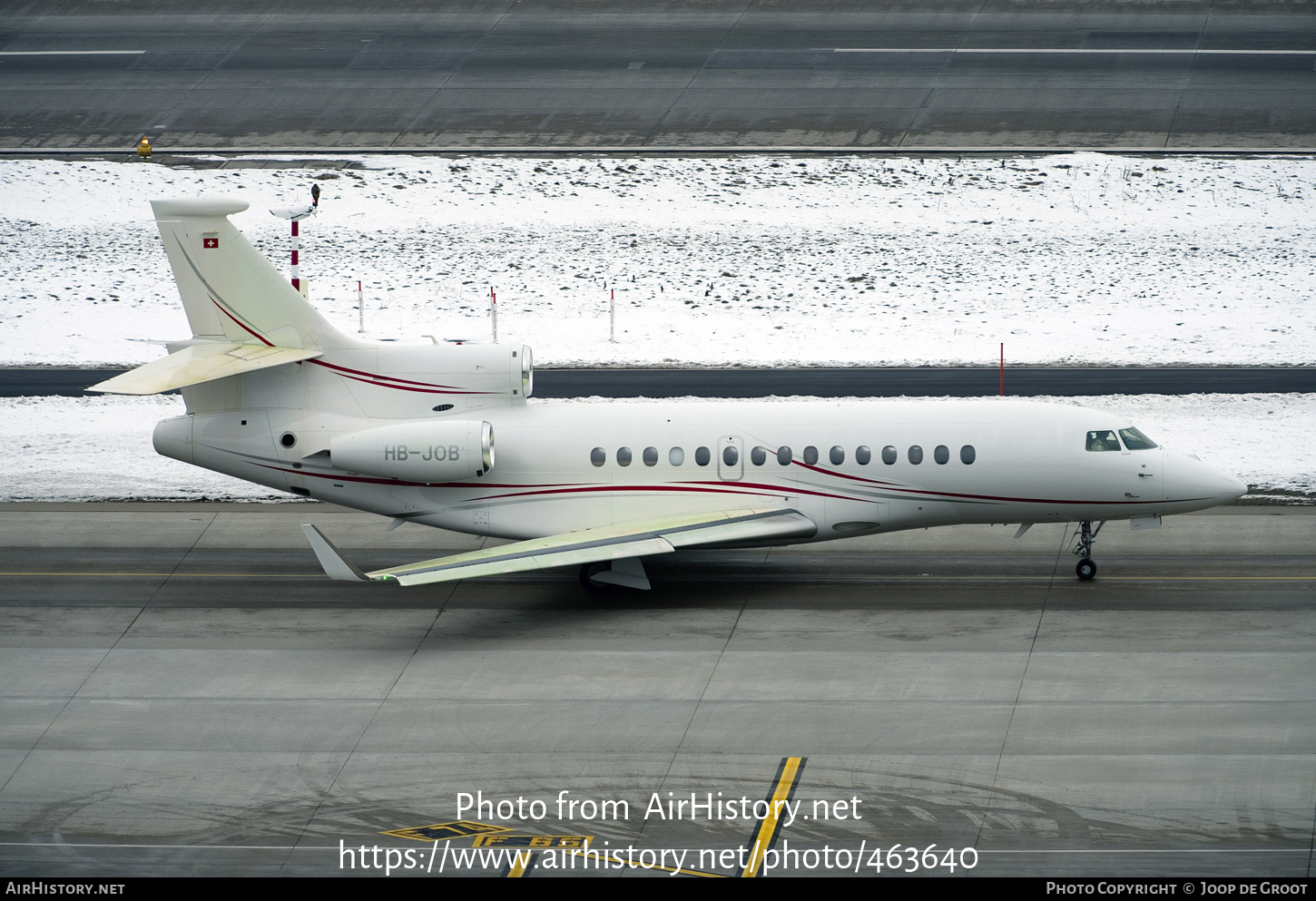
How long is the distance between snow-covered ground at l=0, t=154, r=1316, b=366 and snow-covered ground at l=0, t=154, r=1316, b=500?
0.32 ft

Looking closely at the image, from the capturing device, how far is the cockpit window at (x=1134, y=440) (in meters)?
27.7

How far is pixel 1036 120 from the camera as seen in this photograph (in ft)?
184

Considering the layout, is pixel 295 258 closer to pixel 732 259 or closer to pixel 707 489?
pixel 707 489

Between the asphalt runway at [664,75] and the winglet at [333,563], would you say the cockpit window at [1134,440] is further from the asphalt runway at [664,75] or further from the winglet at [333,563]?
the asphalt runway at [664,75]

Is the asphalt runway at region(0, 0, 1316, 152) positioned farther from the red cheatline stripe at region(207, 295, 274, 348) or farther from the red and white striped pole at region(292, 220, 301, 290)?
the red cheatline stripe at region(207, 295, 274, 348)

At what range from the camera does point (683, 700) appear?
908 inches

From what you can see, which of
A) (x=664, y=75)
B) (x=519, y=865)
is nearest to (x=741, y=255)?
(x=664, y=75)

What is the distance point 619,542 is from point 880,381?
1659 cm

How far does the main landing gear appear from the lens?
28016 millimetres

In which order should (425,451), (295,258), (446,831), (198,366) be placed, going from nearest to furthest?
(446,831)
(198,366)
(425,451)
(295,258)

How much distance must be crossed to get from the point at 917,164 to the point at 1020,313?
378 inches

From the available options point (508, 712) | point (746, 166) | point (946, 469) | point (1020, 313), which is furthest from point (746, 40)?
point (508, 712)

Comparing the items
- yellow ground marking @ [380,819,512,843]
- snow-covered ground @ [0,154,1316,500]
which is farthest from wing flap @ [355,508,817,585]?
snow-covered ground @ [0,154,1316,500]

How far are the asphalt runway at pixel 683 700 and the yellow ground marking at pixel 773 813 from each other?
21cm
